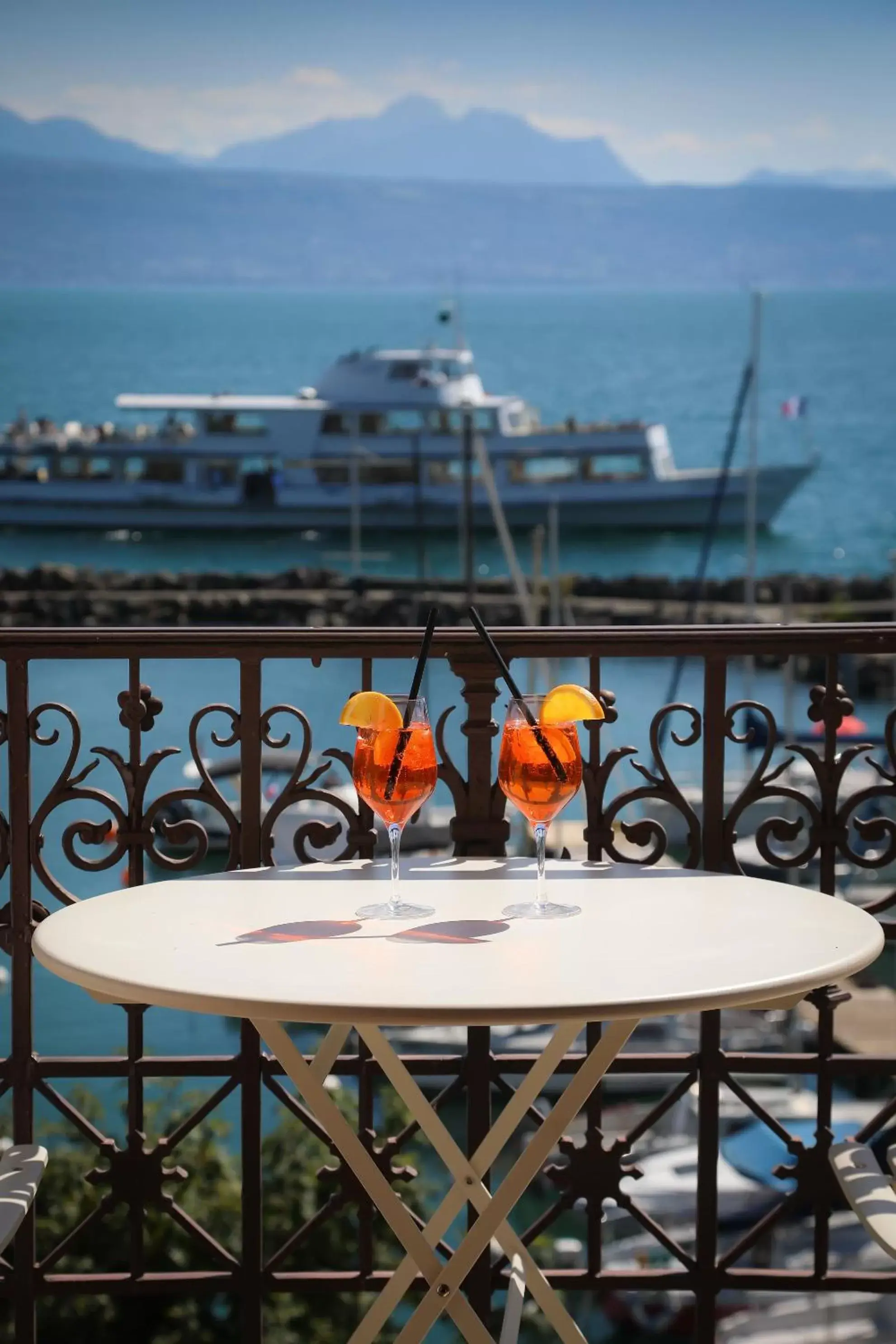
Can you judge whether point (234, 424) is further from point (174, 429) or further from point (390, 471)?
point (390, 471)

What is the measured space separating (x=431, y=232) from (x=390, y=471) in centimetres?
1885

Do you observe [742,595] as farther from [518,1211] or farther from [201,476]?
[518,1211]

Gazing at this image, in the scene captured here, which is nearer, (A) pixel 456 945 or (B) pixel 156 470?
(A) pixel 456 945

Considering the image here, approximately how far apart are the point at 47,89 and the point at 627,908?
47.3 metres

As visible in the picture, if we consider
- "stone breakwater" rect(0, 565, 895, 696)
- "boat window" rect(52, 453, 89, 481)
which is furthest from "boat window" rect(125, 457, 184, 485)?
"stone breakwater" rect(0, 565, 895, 696)

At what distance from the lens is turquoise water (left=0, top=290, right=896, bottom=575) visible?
32.6m

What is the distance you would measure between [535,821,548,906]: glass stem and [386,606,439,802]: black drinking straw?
13 centimetres

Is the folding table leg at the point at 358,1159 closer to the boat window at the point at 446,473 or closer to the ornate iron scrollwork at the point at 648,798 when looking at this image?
the ornate iron scrollwork at the point at 648,798

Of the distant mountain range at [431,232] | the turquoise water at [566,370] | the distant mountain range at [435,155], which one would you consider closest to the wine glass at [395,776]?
the turquoise water at [566,370]

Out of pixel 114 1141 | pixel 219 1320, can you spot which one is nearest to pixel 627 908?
pixel 114 1141

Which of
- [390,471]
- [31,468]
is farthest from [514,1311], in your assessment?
[31,468]

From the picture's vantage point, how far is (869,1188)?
1.43m

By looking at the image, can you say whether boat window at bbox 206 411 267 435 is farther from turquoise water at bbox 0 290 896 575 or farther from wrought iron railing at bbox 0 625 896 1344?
wrought iron railing at bbox 0 625 896 1344

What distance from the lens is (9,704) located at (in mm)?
1705
